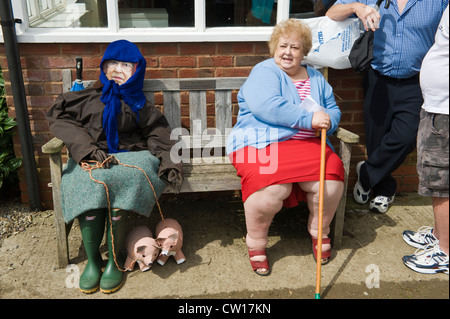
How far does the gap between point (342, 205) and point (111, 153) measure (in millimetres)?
1759

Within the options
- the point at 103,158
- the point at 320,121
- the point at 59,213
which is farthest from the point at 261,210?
the point at 59,213

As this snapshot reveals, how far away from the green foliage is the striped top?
230cm

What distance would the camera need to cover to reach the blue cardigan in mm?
3082

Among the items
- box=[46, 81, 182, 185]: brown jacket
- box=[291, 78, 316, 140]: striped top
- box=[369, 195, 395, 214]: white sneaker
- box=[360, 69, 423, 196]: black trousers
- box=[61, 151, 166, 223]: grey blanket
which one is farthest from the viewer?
box=[369, 195, 395, 214]: white sneaker

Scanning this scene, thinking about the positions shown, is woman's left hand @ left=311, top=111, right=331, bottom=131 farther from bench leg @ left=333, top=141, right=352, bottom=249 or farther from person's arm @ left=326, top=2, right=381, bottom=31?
person's arm @ left=326, top=2, right=381, bottom=31

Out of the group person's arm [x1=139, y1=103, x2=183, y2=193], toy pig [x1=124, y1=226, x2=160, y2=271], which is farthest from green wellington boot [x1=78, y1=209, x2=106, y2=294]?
person's arm [x1=139, y1=103, x2=183, y2=193]

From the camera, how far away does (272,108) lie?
3070 millimetres

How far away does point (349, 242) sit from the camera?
3598 mm

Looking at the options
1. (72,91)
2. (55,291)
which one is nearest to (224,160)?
(72,91)

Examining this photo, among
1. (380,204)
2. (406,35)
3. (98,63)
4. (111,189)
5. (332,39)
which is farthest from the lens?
(380,204)

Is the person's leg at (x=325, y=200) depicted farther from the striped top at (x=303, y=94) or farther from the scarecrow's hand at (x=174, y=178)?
the scarecrow's hand at (x=174, y=178)

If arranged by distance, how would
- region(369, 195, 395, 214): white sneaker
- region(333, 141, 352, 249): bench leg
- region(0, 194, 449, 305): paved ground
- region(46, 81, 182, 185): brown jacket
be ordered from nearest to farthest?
region(0, 194, 449, 305): paved ground < region(46, 81, 182, 185): brown jacket < region(333, 141, 352, 249): bench leg < region(369, 195, 395, 214): white sneaker

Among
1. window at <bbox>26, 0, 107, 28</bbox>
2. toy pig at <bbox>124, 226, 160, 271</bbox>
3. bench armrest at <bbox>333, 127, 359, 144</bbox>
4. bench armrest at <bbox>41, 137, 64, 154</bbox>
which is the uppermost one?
window at <bbox>26, 0, 107, 28</bbox>

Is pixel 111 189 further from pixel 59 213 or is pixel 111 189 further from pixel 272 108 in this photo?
pixel 272 108
